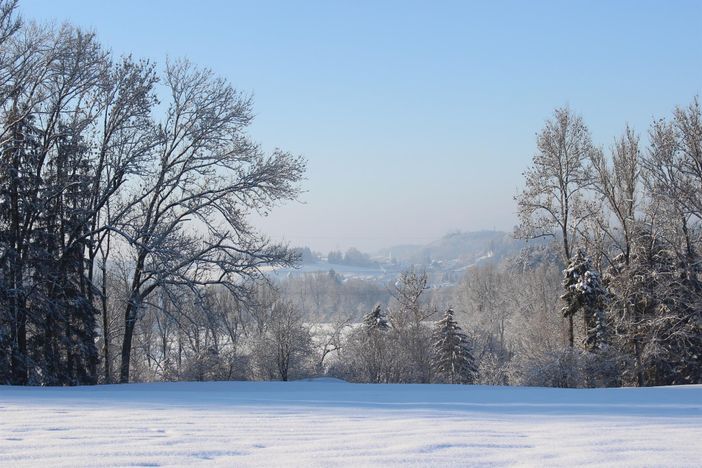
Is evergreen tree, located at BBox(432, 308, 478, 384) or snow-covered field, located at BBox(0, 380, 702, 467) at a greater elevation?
snow-covered field, located at BBox(0, 380, 702, 467)

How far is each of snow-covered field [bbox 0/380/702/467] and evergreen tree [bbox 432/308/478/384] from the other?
29141 mm

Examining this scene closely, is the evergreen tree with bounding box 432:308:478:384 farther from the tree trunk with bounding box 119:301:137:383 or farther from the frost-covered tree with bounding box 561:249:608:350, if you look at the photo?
the tree trunk with bounding box 119:301:137:383

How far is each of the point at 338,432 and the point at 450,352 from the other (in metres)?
35.4

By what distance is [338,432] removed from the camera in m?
6.54

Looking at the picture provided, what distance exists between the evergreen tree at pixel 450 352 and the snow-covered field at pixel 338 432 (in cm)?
2914

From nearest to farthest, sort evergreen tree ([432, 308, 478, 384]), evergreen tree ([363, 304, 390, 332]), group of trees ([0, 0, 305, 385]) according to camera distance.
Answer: group of trees ([0, 0, 305, 385]), evergreen tree ([432, 308, 478, 384]), evergreen tree ([363, 304, 390, 332])

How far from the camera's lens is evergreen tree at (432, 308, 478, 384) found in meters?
40.3

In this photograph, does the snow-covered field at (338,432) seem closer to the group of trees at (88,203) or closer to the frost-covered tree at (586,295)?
the group of trees at (88,203)

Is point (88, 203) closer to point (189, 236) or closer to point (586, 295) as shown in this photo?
point (189, 236)

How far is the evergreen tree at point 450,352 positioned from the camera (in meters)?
40.3

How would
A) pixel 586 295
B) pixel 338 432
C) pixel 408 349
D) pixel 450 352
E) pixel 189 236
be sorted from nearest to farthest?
pixel 338 432
pixel 189 236
pixel 586 295
pixel 408 349
pixel 450 352

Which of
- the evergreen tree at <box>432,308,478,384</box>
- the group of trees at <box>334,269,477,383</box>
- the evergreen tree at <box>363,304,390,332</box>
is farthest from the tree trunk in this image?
the evergreen tree at <box>432,308,478,384</box>

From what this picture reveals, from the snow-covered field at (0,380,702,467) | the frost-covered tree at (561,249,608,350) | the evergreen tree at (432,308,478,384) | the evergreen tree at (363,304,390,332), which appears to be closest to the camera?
the snow-covered field at (0,380,702,467)

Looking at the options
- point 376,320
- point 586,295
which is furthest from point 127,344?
point 376,320
